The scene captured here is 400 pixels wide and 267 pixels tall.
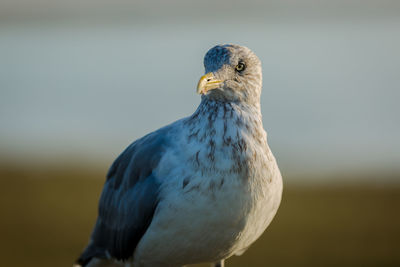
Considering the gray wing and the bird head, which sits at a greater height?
the bird head

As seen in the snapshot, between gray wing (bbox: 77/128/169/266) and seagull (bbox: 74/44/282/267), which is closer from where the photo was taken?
seagull (bbox: 74/44/282/267)

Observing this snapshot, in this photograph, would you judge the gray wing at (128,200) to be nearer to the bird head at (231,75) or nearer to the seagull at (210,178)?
the seagull at (210,178)

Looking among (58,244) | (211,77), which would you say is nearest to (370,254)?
(58,244)

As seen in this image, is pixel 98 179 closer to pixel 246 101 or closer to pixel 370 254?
pixel 370 254

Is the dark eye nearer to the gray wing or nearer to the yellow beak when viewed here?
the yellow beak

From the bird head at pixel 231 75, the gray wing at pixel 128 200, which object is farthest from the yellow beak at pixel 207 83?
the gray wing at pixel 128 200

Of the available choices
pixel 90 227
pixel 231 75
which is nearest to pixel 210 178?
pixel 231 75

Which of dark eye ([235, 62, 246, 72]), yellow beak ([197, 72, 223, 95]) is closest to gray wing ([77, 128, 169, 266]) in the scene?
yellow beak ([197, 72, 223, 95])
